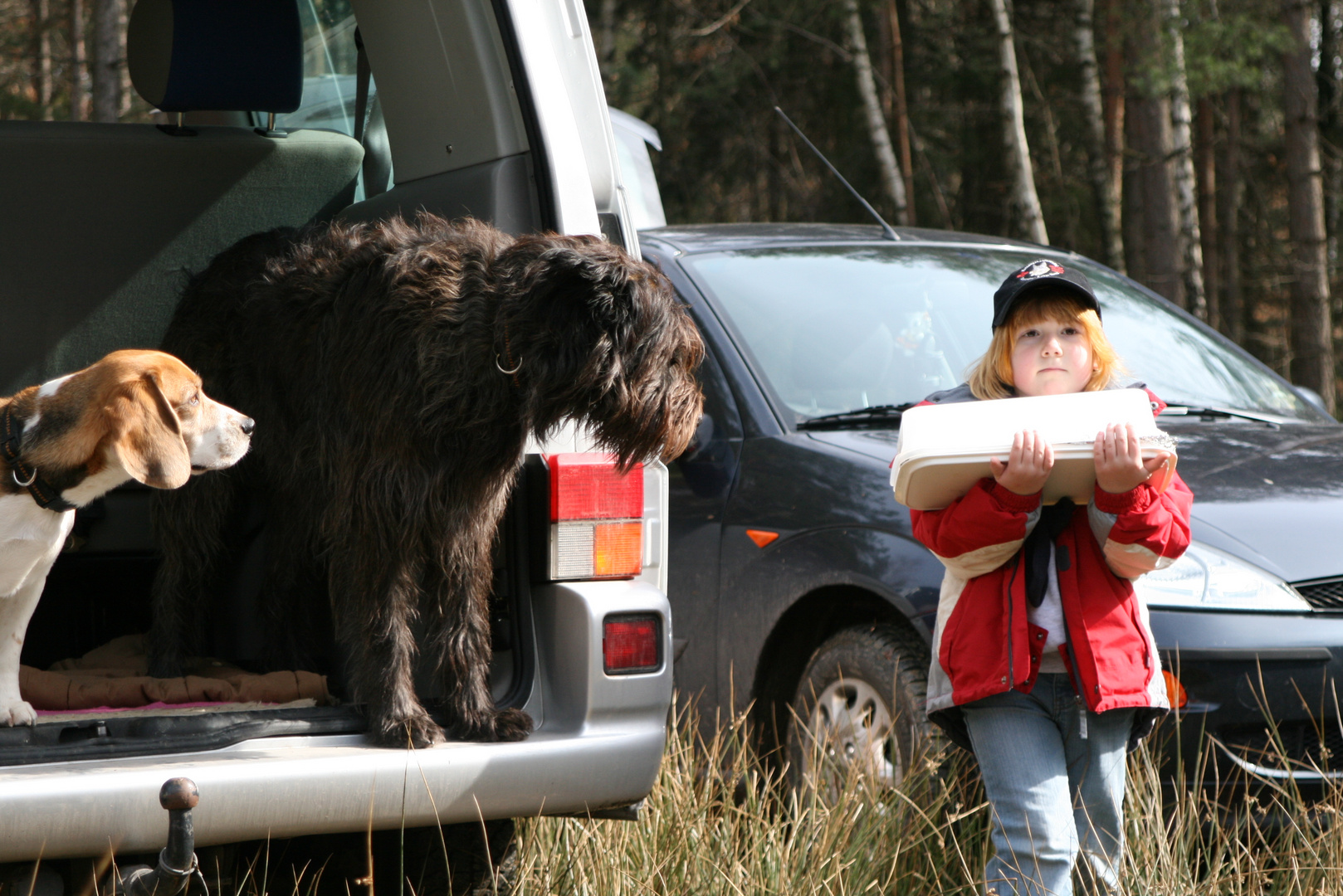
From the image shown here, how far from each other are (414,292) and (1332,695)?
2485 mm

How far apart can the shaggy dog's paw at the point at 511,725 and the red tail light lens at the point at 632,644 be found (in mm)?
215

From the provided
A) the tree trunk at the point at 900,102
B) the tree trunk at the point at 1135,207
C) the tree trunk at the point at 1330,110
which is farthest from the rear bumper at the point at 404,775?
the tree trunk at the point at 1330,110

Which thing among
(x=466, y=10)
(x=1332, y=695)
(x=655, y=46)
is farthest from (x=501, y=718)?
(x=655, y=46)

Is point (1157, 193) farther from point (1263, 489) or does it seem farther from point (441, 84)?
point (441, 84)

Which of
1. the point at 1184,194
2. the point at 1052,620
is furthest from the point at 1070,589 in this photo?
the point at 1184,194

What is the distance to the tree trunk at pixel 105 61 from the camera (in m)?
9.22

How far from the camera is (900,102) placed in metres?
16.3

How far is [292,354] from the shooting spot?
3.26m

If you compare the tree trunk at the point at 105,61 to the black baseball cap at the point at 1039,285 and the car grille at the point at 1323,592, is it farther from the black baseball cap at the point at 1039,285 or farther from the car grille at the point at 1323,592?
the car grille at the point at 1323,592

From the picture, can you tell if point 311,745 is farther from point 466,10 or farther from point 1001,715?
point 466,10

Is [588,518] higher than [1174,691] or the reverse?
higher

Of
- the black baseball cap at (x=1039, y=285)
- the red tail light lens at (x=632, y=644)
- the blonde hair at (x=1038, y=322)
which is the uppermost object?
the black baseball cap at (x=1039, y=285)

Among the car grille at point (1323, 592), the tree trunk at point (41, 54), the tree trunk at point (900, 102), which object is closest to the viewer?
the car grille at point (1323, 592)

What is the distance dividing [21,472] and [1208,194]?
1771 centimetres
